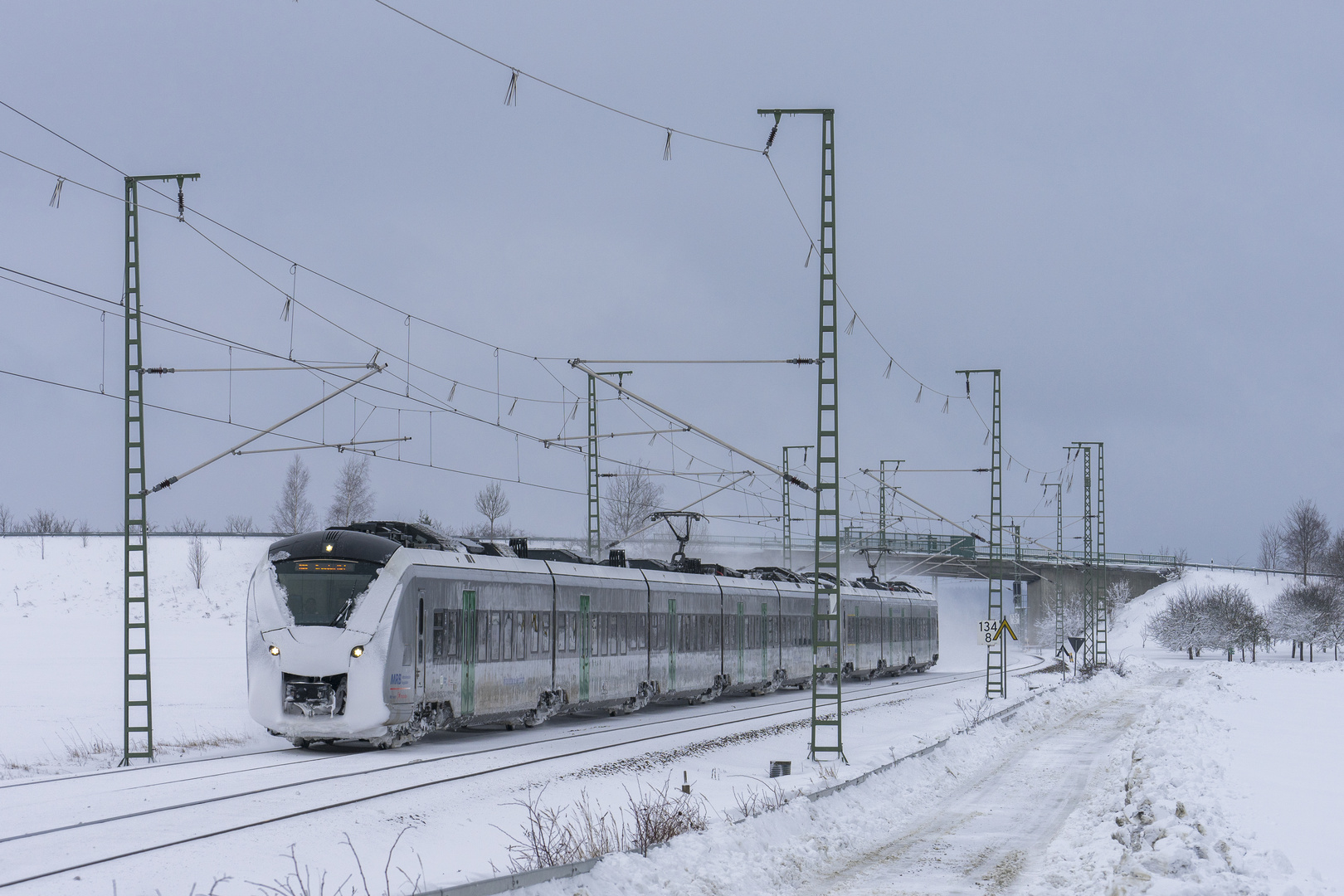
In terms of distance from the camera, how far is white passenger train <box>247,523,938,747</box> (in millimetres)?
19625

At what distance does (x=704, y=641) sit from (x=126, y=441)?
17633 mm

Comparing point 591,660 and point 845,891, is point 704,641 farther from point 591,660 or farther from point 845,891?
point 845,891

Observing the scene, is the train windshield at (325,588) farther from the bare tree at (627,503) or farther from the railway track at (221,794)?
the bare tree at (627,503)

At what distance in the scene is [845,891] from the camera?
38.5ft

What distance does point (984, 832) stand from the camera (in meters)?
15.3

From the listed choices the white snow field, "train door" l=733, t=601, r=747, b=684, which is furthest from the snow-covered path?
"train door" l=733, t=601, r=747, b=684

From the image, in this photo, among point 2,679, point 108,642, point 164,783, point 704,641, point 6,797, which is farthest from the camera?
point 108,642

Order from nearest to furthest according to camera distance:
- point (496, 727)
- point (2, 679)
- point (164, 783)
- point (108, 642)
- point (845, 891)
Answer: point (845, 891) → point (164, 783) → point (496, 727) → point (2, 679) → point (108, 642)

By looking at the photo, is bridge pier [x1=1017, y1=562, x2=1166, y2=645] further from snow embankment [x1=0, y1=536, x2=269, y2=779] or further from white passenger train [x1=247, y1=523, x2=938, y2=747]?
white passenger train [x1=247, y1=523, x2=938, y2=747]

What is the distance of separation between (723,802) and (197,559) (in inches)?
2959

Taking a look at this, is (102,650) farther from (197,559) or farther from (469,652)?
(469,652)

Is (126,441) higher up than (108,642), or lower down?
higher up

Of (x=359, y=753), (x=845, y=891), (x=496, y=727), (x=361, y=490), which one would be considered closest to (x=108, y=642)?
(x=361, y=490)

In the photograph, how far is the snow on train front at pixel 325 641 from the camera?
64.0 ft
